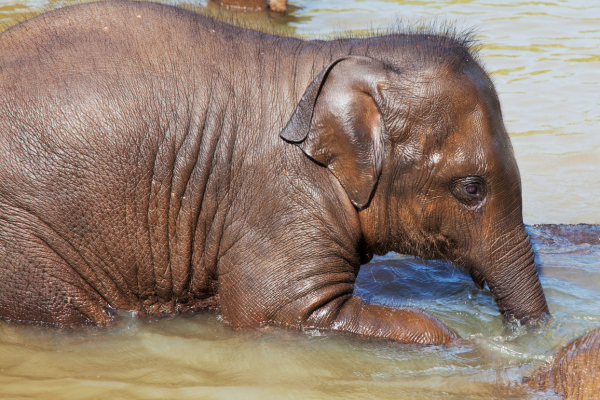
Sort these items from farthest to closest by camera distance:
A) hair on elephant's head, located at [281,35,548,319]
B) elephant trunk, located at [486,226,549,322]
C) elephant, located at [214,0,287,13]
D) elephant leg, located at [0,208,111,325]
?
1. elephant, located at [214,0,287,13]
2. elephant trunk, located at [486,226,549,322]
3. hair on elephant's head, located at [281,35,548,319]
4. elephant leg, located at [0,208,111,325]

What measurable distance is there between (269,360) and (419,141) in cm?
189

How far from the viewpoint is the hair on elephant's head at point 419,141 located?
208 inches

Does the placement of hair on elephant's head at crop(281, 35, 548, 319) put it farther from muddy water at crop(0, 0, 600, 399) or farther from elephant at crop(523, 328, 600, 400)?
elephant at crop(523, 328, 600, 400)

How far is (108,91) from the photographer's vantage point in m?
5.27

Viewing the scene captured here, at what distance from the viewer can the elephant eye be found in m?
5.37

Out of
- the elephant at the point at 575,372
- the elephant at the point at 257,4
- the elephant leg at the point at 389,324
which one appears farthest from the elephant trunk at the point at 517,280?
the elephant at the point at 257,4

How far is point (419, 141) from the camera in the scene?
5332 millimetres

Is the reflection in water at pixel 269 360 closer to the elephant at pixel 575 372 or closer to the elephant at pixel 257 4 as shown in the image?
the elephant at pixel 575 372

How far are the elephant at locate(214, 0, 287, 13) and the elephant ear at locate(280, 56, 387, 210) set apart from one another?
412 inches

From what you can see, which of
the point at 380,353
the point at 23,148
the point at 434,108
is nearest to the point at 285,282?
the point at 380,353

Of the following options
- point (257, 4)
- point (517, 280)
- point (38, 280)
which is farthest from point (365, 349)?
point (257, 4)

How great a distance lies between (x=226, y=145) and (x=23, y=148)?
140cm

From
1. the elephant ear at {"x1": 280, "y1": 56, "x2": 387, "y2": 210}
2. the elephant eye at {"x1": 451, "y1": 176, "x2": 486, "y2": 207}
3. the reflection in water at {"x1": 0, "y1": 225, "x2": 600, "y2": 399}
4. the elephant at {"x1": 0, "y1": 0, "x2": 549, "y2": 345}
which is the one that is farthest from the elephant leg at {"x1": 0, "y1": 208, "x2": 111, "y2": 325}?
the elephant eye at {"x1": 451, "y1": 176, "x2": 486, "y2": 207}

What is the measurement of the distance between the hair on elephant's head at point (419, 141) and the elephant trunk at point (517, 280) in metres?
0.01
